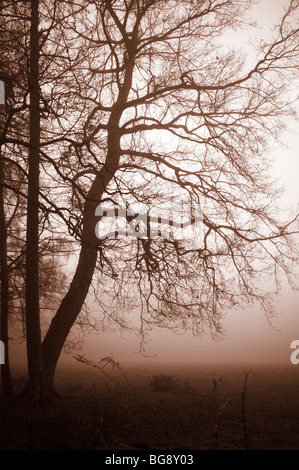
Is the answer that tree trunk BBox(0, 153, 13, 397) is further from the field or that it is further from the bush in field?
the bush in field

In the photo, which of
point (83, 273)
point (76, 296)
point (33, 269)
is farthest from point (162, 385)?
point (33, 269)

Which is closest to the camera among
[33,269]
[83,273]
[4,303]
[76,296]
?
[33,269]

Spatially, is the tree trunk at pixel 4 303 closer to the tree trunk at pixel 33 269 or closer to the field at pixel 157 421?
the field at pixel 157 421

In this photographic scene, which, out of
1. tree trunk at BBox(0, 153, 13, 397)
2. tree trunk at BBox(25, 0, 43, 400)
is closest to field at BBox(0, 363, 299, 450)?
tree trunk at BBox(0, 153, 13, 397)

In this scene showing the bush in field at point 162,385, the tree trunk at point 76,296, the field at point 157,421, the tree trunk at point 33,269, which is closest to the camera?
the field at point 157,421

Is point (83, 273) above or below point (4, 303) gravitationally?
above

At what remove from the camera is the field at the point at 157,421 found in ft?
17.9

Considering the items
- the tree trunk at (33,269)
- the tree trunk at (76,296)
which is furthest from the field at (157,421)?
the tree trunk at (76,296)

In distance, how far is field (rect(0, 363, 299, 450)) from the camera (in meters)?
5.46

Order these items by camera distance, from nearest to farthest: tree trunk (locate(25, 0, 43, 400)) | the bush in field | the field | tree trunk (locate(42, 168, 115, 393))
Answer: the field
tree trunk (locate(25, 0, 43, 400))
tree trunk (locate(42, 168, 115, 393))
the bush in field

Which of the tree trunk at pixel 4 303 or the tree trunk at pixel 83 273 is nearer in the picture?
the tree trunk at pixel 4 303

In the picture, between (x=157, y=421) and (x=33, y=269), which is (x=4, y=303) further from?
(x=157, y=421)

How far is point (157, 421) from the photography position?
6.89 meters

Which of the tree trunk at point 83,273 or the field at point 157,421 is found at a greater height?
the tree trunk at point 83,273
